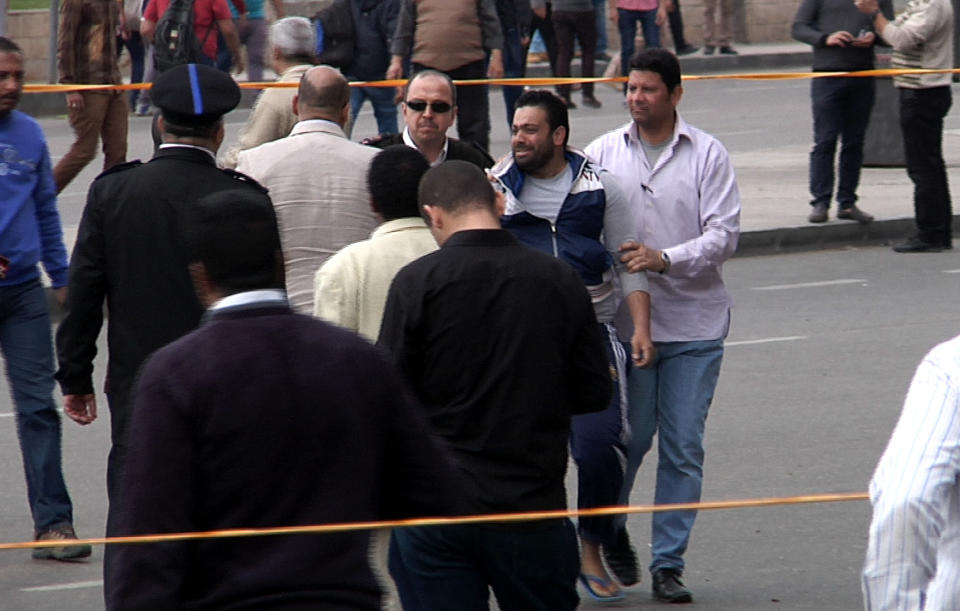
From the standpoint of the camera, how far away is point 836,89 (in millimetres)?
12367

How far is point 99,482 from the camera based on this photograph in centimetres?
718


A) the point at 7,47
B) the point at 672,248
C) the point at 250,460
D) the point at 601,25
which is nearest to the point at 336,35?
the point at 7,47

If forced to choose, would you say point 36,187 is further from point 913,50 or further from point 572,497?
point 913,50

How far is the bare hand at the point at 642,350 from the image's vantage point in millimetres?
5738

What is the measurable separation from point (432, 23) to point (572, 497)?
22.9 feet

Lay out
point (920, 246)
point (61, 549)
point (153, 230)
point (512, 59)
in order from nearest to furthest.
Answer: point (153, 230), point (61, 549), point (920, 246), point (512, 59)

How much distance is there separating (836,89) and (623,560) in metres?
7.28

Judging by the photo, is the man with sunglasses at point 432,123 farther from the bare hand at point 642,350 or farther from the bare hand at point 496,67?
the bare hand at point 496,67

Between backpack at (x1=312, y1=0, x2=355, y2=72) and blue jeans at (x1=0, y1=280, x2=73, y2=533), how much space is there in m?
7.41

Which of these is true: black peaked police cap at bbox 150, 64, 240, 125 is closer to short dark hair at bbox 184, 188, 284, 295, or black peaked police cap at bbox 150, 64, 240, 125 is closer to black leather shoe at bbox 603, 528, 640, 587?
short dark hair at bbox 184, 188, 284, 295

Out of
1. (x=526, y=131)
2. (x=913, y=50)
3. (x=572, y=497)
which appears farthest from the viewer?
(x=913, y=50)

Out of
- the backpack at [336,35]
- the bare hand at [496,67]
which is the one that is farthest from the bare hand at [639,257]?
the bare hand at [496,67]

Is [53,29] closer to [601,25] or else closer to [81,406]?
[601,25]

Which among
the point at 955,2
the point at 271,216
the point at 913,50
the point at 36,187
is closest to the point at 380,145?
the point at 36,187
